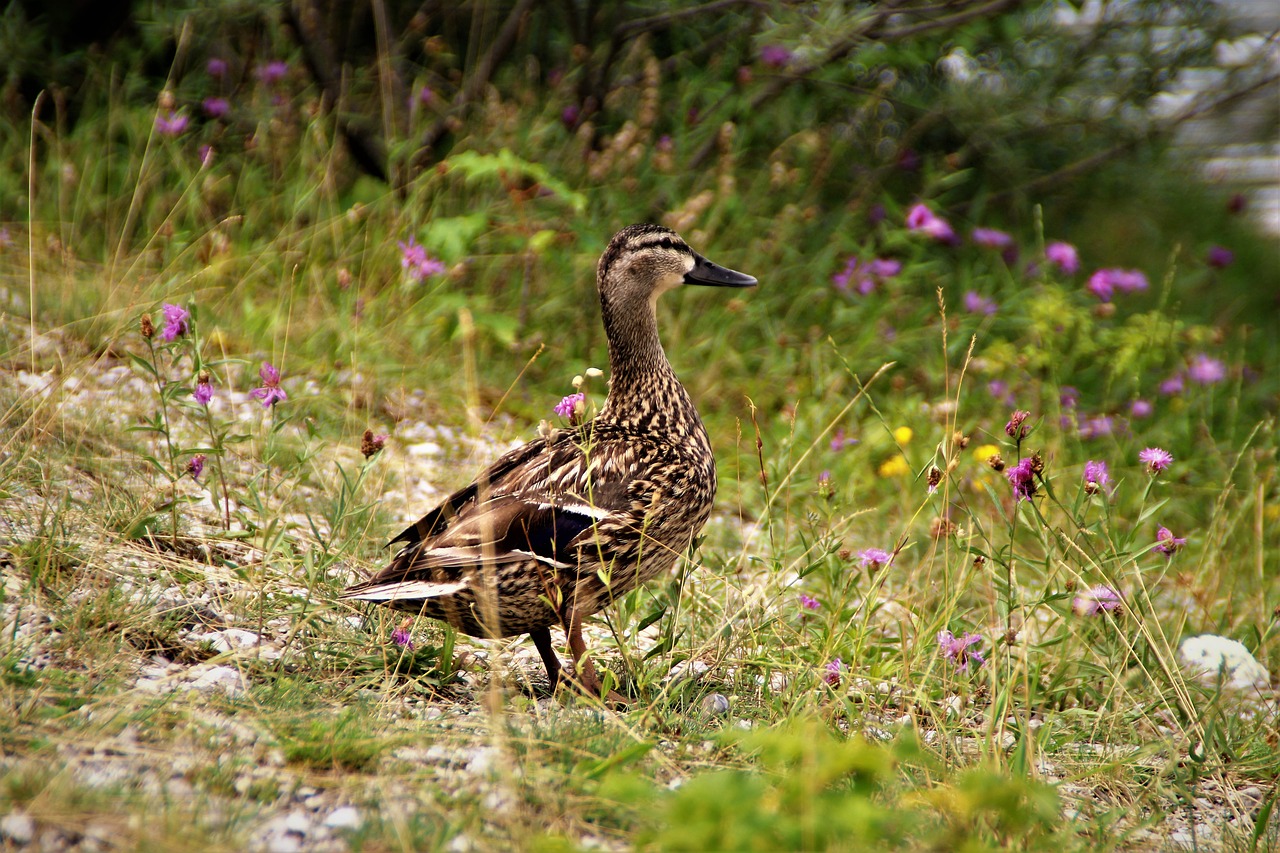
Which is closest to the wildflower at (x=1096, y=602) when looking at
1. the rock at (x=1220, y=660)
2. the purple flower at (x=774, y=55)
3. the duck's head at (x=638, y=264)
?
the rock at (x=1220, y=660)

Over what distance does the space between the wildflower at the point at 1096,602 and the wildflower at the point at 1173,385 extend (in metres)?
3.01

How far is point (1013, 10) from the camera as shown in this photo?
6934 millimetres

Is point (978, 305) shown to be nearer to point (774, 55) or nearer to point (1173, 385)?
point (1173, 385)

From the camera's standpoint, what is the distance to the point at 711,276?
4.38m

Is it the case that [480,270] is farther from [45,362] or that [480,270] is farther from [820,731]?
[820,731]

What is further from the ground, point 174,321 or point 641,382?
point 174,321

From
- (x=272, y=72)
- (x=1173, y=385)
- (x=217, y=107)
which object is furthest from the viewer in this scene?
(x=272, y=72)

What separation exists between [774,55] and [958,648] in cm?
461

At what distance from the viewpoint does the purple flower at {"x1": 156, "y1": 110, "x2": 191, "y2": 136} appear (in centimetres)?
587

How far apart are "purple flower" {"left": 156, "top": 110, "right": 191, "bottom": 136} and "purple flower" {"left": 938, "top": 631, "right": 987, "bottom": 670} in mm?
4623

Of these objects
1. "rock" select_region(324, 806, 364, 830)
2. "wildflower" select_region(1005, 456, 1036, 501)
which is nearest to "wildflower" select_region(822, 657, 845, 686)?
"wildflower" select_region(1005, 456, 1036, 501)

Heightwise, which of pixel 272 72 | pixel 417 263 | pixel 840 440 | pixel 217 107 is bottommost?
pixel 840 440

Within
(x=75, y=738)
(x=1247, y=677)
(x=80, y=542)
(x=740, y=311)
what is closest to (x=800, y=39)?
(x=740, y=311)

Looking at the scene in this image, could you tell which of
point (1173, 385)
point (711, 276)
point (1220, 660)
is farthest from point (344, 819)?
point (1173, 385)
